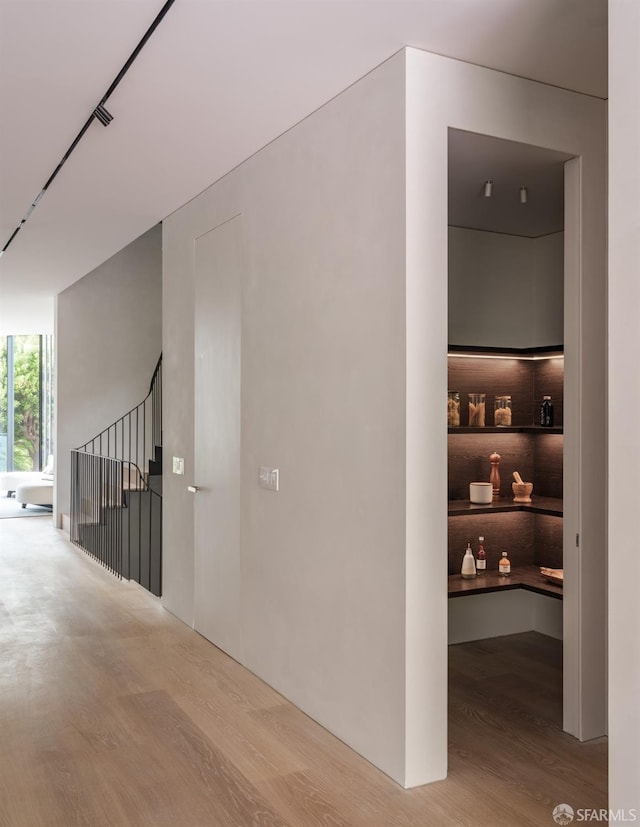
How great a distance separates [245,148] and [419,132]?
1410mm

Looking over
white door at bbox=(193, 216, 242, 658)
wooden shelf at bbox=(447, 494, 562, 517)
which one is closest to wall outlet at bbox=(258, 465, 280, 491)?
white door at bbox=(193, 216, 242, 658)

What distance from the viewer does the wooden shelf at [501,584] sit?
13.3ft

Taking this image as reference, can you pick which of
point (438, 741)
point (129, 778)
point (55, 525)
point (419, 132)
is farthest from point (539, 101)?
point (55, 525)

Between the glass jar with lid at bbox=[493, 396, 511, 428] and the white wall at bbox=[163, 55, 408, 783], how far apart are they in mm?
1585

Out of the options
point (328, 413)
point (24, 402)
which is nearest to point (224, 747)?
point (328, 413)

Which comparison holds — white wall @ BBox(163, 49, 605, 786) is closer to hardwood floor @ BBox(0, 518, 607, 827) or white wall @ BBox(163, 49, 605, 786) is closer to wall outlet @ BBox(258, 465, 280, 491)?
wall outlet @ BBox(258, 465, 280, 491)

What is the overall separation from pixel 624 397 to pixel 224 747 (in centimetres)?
220

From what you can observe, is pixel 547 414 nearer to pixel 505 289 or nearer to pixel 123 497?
pixel 505 289

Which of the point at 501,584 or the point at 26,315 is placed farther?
the point at 26,315

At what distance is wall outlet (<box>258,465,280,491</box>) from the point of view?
3.83 m

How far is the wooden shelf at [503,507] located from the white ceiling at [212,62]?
2124 millimetres

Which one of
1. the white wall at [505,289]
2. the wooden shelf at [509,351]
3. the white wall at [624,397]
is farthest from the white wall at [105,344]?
the white wall at [624,397]

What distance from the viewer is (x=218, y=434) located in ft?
14.9

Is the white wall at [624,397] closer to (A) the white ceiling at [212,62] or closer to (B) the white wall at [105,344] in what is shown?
(A) the white ceiling at [212,62]
